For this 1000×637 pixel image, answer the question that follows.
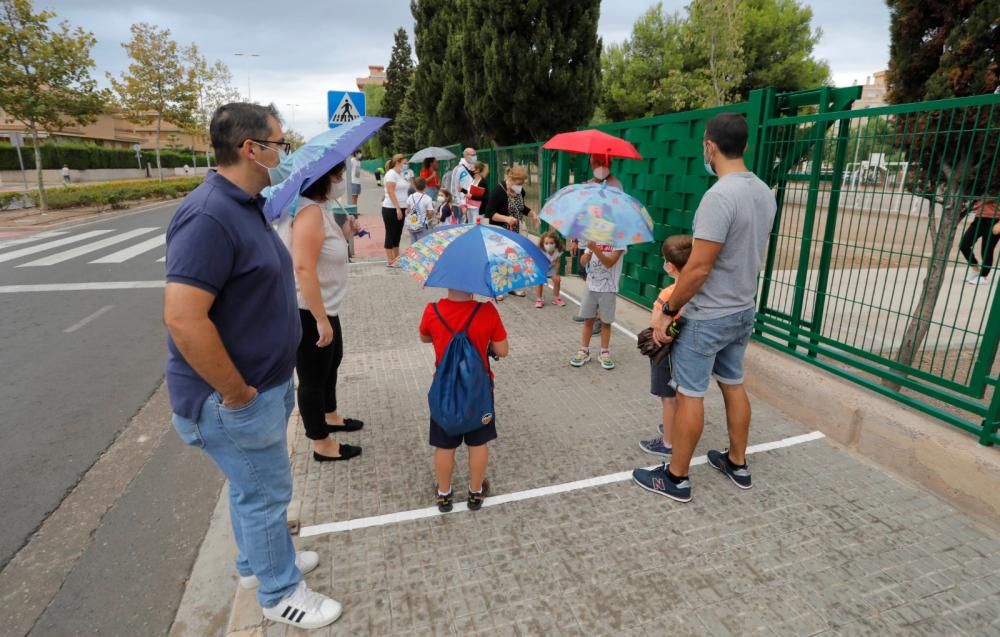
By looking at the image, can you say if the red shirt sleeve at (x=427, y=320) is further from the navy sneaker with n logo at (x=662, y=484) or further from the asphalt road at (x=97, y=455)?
the asphalt road at (x=97, y=455)

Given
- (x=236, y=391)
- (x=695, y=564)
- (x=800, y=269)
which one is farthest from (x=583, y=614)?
(x=800, y=269)

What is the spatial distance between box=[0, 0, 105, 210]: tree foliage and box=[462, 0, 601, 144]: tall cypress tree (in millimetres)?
13427

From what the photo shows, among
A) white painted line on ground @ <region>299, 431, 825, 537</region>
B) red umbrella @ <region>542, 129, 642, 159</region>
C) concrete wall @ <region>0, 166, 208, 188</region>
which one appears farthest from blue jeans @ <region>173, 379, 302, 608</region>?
concrete wall @ <region>0, 166, 208, 188</region>

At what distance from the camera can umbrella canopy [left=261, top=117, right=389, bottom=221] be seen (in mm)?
2744

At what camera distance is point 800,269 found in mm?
4289

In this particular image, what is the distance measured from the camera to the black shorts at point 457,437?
111 inches

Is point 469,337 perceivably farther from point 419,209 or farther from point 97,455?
point 419,209

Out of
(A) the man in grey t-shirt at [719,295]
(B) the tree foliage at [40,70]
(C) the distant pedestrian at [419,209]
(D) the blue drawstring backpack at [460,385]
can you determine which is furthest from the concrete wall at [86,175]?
(A) the man in grey t-shirt at [719,295]

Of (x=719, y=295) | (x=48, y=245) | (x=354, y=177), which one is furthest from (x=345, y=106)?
(x=48, y=245)

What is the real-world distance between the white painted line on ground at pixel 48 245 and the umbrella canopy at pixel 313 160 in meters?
11.6

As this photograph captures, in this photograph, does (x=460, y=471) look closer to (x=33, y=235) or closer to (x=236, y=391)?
(x=236, y=391)

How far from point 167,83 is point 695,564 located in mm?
37987

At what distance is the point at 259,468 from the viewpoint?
2094 mm

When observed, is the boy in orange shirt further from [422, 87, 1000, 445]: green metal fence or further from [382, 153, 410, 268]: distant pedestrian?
[382, 153, 410, 268]: distant pedestrian
